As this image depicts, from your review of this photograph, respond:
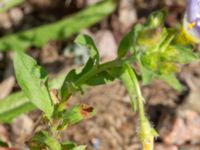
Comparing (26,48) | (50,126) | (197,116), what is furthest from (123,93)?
(50,126)

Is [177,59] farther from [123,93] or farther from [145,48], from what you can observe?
[123,93]

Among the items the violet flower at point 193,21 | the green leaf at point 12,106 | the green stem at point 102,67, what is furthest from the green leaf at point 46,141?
the green leaf at point 12,106

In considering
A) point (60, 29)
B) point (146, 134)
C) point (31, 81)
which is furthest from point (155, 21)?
point (60, 29)

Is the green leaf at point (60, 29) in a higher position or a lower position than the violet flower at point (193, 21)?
lower

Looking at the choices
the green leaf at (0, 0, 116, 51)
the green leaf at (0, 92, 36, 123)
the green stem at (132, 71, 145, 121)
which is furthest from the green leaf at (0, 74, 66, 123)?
the green stem at (132, 71, 145, 121)

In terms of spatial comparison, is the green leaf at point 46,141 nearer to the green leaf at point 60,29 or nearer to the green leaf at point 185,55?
the green leaf at point 185,55

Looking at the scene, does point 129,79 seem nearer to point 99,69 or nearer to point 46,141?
point 99,69

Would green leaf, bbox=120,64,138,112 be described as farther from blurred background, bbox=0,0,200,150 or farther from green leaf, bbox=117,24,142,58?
blurred background, bbox=0,0,200,150
